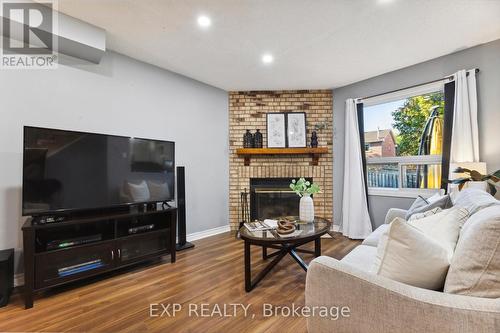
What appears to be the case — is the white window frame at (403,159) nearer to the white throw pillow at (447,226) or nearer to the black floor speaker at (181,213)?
the white throw pillow at (447,226)

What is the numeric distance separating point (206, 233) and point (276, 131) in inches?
80.9

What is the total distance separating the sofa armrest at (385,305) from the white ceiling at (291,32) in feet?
6.79

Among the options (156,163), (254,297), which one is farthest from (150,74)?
(254,297)

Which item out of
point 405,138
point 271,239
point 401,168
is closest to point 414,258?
point 271,239

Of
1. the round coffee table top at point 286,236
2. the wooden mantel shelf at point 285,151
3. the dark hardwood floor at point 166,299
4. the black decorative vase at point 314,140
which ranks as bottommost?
the dark hardwood floor at point 166,299

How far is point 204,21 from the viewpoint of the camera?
2.17 metres

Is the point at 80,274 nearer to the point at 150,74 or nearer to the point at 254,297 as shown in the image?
the point at 254,297

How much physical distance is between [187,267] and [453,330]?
89.8 inches

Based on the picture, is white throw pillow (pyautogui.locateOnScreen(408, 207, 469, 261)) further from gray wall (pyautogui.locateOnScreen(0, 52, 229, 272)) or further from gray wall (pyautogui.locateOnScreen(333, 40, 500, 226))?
gray wall (pyautogui.locateOnScreen(0, 52, 229, 272))

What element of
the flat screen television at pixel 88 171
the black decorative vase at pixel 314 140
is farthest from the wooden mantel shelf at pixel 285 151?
the flat screen television at pixel 88 171

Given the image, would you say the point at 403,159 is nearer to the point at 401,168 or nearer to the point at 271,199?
the point at 401,168

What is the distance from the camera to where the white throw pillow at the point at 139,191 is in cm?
249

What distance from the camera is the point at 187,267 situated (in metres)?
2.54

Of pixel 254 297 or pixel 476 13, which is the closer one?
pixel 254 297
